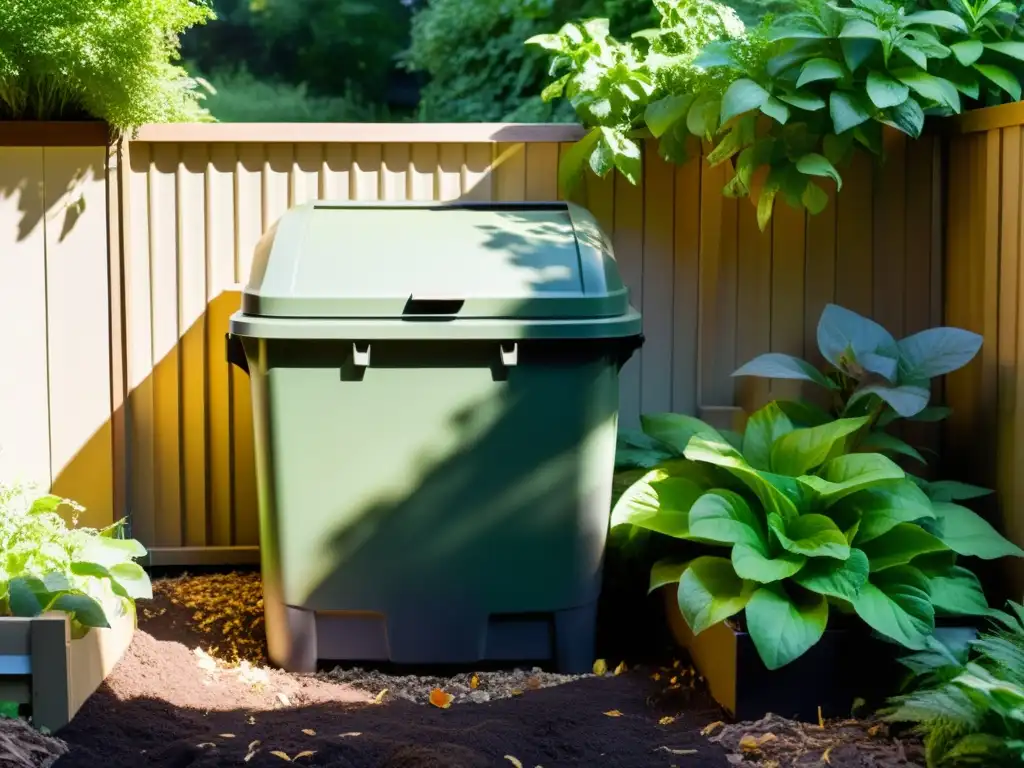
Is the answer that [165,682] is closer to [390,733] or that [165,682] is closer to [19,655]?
Answer: [19,655]

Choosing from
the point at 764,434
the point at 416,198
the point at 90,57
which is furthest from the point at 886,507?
→ the point at 90,57

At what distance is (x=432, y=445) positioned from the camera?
3.24 meters

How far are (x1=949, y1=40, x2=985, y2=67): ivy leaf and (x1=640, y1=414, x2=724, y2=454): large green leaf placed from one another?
1.28 m

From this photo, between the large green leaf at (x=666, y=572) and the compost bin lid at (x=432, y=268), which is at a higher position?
the compost bin lid at (x=432, y=268)

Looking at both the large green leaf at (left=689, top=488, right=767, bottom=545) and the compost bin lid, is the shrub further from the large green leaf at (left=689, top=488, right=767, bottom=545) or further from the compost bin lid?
the large green leaf at (left=689, top=488, right=767, bottom=545)

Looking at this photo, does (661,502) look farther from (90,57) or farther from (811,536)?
(90,57)

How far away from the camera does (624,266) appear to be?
161 inches

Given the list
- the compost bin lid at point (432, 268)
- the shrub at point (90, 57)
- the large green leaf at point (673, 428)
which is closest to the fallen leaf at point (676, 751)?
the large green leaf at point (673, 428)

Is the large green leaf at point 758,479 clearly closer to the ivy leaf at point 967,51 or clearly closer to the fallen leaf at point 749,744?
the fallen leaf at point 749,744

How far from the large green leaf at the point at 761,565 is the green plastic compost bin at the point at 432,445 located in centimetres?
53

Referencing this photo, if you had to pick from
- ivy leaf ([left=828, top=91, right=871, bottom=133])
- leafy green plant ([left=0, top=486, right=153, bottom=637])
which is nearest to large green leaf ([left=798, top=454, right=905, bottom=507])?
ivy leaf ([left=828, top=91, right=871, bottom=133])

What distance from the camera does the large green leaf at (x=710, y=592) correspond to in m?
2.90

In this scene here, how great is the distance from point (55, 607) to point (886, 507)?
2085 millimetres

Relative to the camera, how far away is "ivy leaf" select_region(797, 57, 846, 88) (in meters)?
3.37
